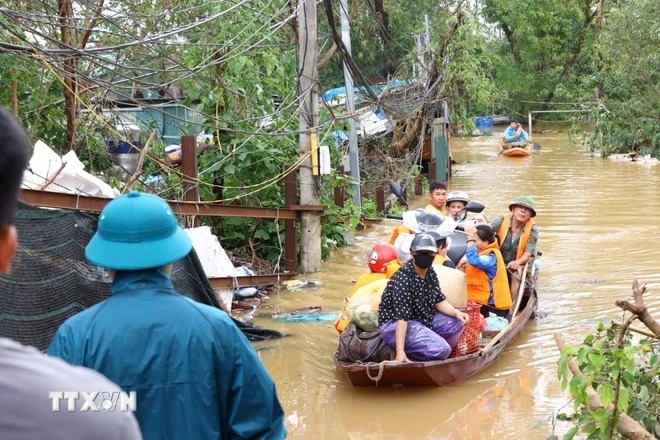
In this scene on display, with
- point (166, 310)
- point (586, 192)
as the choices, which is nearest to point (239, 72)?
point (166, 310)

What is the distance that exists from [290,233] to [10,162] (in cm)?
1120

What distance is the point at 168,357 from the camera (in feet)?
8.68

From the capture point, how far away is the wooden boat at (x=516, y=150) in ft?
102

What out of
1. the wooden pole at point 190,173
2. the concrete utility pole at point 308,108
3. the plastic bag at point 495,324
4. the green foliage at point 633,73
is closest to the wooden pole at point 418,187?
the green foliage at point 633,73

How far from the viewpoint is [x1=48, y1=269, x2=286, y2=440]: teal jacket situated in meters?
2.65

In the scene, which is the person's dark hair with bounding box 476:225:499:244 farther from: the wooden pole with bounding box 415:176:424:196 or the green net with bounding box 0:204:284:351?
the wooden pole with bounding box 415:176:424:196

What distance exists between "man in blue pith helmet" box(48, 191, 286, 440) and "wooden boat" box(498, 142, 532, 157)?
29.3 meters

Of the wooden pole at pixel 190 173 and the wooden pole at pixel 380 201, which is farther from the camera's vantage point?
the wooden pole at pixel 380 201

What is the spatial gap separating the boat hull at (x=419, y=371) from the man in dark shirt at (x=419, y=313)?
0.31 feet

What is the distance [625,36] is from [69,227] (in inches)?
778

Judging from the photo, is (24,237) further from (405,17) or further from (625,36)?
(405,17)

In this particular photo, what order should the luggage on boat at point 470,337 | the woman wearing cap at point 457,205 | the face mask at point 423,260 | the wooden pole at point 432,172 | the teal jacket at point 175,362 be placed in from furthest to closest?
1. the wooden pole at point 432,172
2. the woman wearing cap at point 457,205
3. the luggage on boat at point 470,337
4. the face mask at point 423,260
5. the teal jacket at point 175,362

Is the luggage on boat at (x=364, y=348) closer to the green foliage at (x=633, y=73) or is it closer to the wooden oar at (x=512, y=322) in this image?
the wooden oar at (x=512, y=322)

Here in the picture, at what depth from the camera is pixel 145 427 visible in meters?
2.68
